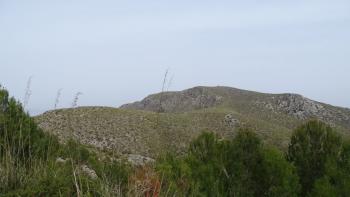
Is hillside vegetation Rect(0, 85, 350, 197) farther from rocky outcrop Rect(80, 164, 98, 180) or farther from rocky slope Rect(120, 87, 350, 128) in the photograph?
rocky slope Rect(120, 87, 350, 128)

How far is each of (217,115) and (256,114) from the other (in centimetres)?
2529

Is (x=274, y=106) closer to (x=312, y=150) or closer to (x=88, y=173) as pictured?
(x=312, y=150)

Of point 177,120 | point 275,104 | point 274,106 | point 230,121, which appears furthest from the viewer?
point 275,104

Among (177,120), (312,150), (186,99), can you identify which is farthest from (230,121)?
(186,99)

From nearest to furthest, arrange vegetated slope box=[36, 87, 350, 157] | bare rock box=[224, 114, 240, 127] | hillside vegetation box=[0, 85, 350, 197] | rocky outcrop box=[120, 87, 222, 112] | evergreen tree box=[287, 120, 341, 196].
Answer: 1. hillside vegetation box=[0, 85, 350, 197]
2. evergreen tree box=[287, 120, 341, 196]
3. vegetated slope box=[36, 87, 350, 157]
4. bare rock box=[224, 114, 240, 127]
5. rocky outcrop box=[120, 87, 222, 112]

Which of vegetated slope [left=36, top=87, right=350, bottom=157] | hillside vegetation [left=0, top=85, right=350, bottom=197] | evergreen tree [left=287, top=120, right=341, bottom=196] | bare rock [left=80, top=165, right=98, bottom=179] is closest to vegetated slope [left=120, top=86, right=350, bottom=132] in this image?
vegetated slope [left=36, top=87, right=350, bottom=157]

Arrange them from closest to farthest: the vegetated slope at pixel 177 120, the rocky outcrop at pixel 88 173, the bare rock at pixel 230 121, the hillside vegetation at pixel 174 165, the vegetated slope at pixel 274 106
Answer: the hillside vegetation at pixel 174 165, the rocky outcrop at pixel 88 173, the vegetated slope at pixel 177 120, the bare rock at pixel 230 121, the vegetated slope at pixel 274 106

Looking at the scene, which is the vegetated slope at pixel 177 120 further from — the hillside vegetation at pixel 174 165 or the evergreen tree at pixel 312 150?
the evergreen tree at pixel 312 150

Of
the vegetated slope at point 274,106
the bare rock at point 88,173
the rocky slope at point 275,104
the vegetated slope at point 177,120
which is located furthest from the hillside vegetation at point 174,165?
the rocky slope at point 275,104

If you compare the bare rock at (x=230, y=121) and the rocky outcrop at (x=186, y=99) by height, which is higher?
the rocky outcrop at (x=186, y=99)

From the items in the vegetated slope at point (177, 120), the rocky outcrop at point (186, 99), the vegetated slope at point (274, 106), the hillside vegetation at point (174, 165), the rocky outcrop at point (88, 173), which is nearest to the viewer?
the hillside vegetation at point (174, 165)

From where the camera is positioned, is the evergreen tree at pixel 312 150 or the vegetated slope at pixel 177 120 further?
the vegetated slope at pixel 177 120

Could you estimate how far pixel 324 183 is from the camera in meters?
12.1

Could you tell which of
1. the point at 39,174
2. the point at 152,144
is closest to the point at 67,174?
the point at 39,174
